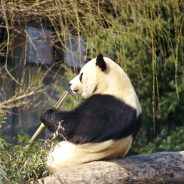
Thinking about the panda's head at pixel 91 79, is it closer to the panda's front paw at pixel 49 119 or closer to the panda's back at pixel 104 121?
the panda's back at pixel 104 121

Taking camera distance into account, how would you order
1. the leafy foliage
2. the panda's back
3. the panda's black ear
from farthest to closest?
1. the panda's black ear
2. the panda's back
3. the leafy foliage

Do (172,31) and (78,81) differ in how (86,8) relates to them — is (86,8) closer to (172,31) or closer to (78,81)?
(78,81)

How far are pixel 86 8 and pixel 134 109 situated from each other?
26.7 inches

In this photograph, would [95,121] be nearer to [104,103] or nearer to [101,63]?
[104,103]

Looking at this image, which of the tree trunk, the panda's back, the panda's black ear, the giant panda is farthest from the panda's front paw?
the panda's black ear

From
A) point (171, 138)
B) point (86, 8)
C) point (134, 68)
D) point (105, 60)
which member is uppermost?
point (86, 8)

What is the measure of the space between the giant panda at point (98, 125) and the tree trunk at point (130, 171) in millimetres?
87

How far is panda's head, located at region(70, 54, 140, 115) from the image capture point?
3.51 m

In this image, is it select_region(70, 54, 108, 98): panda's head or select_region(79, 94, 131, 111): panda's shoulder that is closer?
select_region(79, 94, 131, 111): panda's shoulder

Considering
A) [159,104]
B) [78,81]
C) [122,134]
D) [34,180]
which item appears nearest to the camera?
[34,180]

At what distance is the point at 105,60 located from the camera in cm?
364

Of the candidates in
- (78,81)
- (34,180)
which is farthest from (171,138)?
(34,180)

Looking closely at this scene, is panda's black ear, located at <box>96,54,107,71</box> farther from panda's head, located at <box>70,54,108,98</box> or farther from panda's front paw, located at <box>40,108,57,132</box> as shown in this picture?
panda's front paw, located at <box>40,108,57,132</box>

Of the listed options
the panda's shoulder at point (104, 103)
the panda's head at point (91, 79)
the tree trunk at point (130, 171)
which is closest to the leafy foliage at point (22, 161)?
the tree trunk at point (130, 171)
